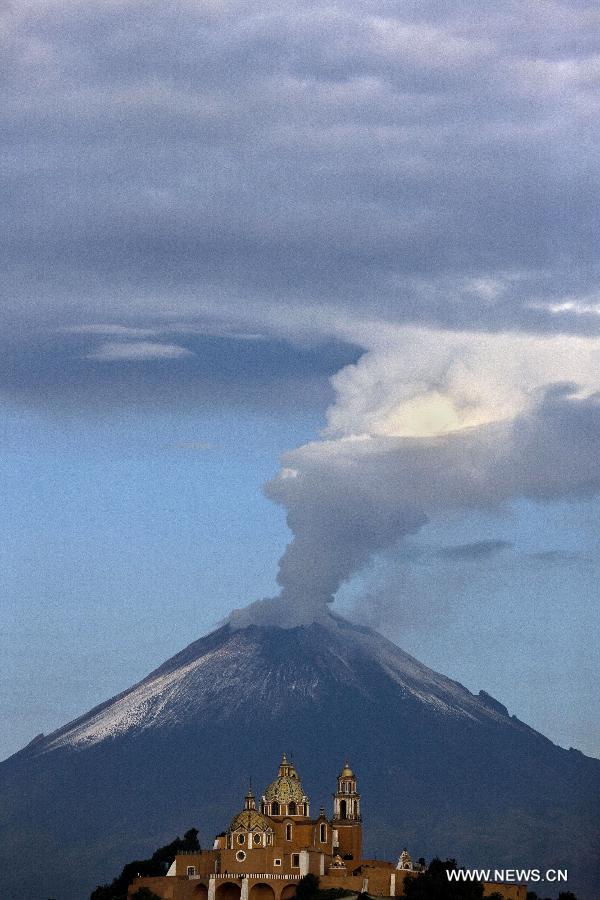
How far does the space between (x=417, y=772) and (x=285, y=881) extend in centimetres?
10050

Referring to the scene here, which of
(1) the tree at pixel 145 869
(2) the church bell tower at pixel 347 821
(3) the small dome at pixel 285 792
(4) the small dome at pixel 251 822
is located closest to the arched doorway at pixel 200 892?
(4) the small dome at pixel 251 822

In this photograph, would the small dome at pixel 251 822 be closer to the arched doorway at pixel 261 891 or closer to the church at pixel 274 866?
the church at pixel 274 866

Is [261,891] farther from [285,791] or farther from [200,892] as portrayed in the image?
[285,791]

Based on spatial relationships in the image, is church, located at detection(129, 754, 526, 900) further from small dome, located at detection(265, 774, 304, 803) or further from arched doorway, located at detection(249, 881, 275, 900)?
small dome, located at detection(265, 774, 304, 803)

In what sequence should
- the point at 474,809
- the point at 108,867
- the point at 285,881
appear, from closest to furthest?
the point at 285,881
the point at 108,867
the point at 474,809

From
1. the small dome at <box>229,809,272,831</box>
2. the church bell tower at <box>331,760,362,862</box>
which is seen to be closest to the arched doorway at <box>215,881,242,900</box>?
the small dome at <box>229,809,272,831</box>

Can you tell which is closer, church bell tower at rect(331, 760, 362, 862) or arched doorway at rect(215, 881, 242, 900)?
arched doorway at rect(215, 881, 242, 900)

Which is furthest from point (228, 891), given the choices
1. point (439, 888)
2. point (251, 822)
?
point (439, 888)

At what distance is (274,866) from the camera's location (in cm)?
9900

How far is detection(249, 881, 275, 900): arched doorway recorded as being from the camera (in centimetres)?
9875

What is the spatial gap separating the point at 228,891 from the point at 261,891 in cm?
171

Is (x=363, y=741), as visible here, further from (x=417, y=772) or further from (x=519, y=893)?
(x=519, y=893)

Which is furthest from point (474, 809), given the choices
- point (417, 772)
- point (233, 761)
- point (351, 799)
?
point (351, 799)

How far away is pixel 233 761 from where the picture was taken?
19450cm
